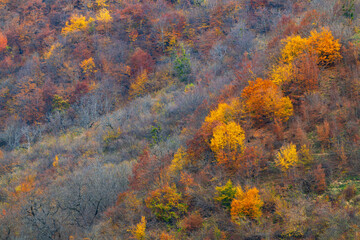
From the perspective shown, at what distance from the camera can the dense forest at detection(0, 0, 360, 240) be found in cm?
1398

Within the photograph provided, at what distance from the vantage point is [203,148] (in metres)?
18.6

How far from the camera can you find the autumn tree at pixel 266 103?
57.3 ft

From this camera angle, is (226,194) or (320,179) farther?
(226,194)

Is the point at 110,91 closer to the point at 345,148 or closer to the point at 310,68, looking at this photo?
the point at 310,68

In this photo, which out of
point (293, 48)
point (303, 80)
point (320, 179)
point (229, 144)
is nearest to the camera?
point (320, 179)

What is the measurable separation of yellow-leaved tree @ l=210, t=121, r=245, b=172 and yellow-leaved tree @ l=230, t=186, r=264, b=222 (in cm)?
270

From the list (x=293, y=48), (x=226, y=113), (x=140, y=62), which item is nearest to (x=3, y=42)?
(x=140, y=62)

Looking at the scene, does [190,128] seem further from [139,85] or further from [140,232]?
[139,85]

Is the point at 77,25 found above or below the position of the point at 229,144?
above

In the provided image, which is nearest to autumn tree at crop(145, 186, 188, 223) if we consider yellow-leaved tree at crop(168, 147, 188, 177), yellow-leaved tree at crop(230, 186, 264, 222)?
yellow-leaved tree at crop(168, 147, 188, 177)

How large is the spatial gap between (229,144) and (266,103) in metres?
3.31

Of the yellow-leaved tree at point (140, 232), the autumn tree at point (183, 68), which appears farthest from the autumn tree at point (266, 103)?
the autumn tree at point (183, 68)

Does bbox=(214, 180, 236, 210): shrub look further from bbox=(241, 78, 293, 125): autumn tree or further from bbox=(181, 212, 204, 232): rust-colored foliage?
bbox=(241, 78, 293, 125): autumn tree

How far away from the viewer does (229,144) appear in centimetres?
1658
